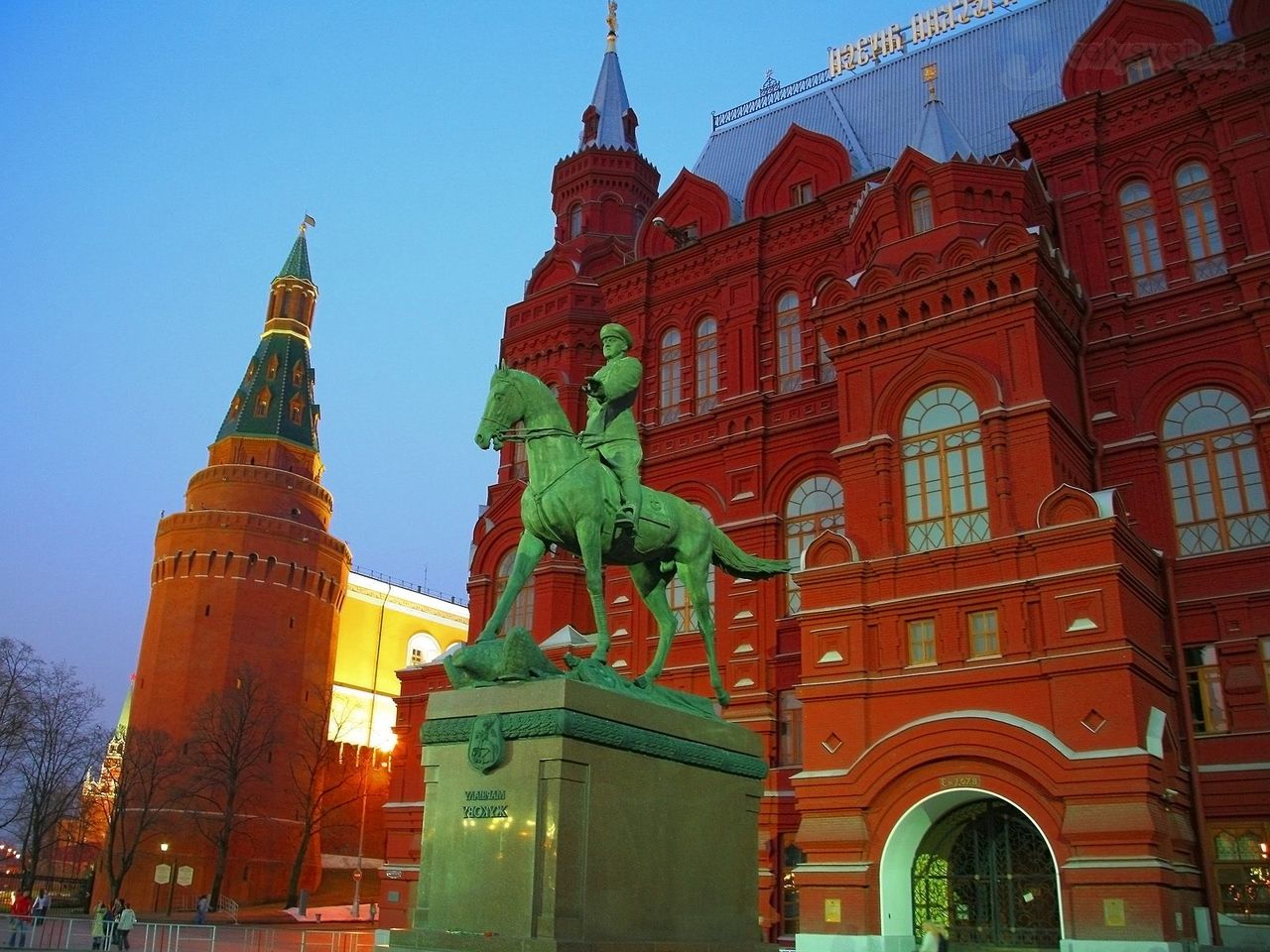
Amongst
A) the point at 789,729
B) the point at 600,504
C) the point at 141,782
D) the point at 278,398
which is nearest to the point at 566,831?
the point at 600,504

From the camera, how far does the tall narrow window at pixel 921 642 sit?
69.4 feet

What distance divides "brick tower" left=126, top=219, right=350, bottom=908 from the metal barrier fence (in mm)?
18053

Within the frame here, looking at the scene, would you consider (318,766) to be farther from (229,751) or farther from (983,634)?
(983,634)

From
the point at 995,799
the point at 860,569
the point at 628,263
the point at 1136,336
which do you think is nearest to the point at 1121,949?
the point at 995,799

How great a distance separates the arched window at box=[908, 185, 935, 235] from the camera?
25.2m

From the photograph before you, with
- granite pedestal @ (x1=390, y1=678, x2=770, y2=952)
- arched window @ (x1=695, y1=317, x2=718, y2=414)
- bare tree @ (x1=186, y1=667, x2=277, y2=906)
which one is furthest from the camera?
bare tree @ (x1=186, y1=667, x2=277, y2=906)

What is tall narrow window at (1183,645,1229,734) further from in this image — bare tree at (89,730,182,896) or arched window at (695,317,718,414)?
bare tree at (89,730,182,896)

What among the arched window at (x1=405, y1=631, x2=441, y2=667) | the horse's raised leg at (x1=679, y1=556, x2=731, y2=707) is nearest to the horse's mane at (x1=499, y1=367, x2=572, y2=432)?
the horse's raised leg at (x1=679, y1=556, x2=731, y2=707)

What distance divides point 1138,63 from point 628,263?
1456 cm

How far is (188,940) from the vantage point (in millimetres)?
31484

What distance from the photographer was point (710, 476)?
30016mm

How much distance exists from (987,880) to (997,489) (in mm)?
7066

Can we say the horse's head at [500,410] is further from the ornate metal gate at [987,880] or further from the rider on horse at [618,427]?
the ornate metal gate at [987,880]

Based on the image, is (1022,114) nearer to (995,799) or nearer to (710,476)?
(710,476)
